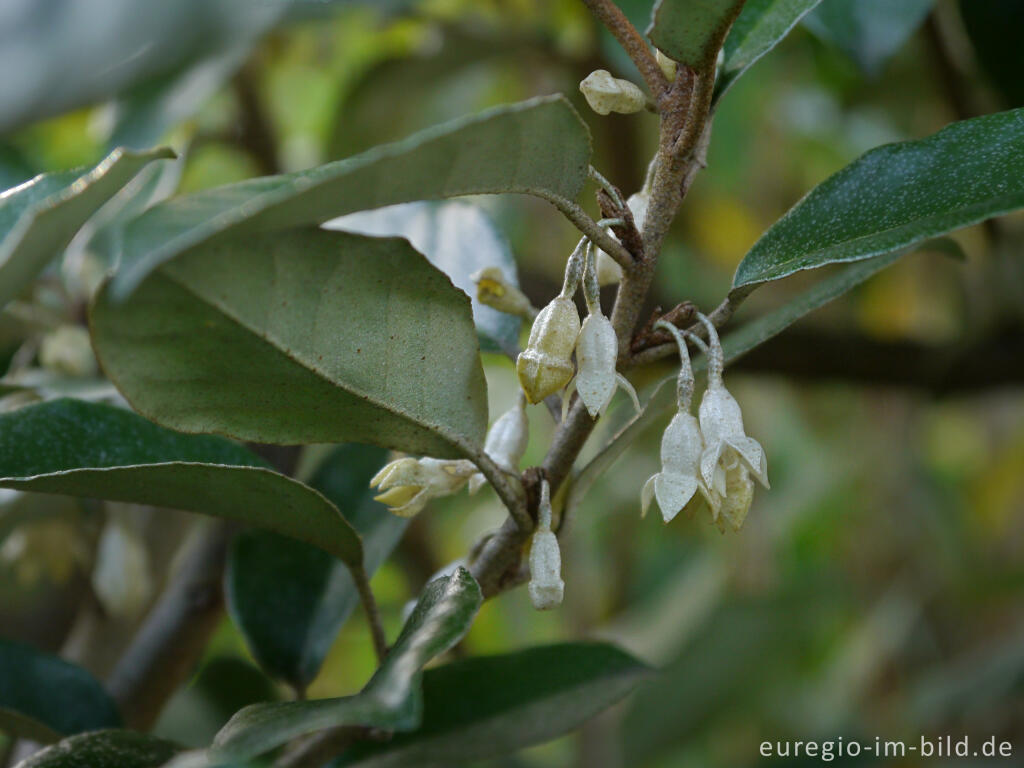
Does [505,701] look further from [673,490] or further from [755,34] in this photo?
[755,34]

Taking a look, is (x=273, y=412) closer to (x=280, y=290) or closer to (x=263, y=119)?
(x=280, y=290)

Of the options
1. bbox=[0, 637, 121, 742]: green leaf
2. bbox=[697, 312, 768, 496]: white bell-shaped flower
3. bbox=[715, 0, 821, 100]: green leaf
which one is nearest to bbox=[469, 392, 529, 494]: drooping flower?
bbox=[697, 312, 768, 496]: white bell-shaped flower

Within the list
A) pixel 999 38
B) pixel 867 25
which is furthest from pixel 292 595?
pixel 999 38

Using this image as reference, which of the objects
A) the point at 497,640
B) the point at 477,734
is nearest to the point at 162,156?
the point at 477,734

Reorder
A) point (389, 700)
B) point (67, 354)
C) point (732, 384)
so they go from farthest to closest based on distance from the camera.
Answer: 1. point (732, 384)
2. point (67, 354)
3. point (389, 700)

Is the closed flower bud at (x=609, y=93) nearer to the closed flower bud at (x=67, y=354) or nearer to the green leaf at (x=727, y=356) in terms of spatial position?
the green leaf at (x=727, y=356)

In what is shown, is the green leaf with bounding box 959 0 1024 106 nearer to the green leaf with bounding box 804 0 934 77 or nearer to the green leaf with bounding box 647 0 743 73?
the green leaf with bounding box 804 0 934 77
